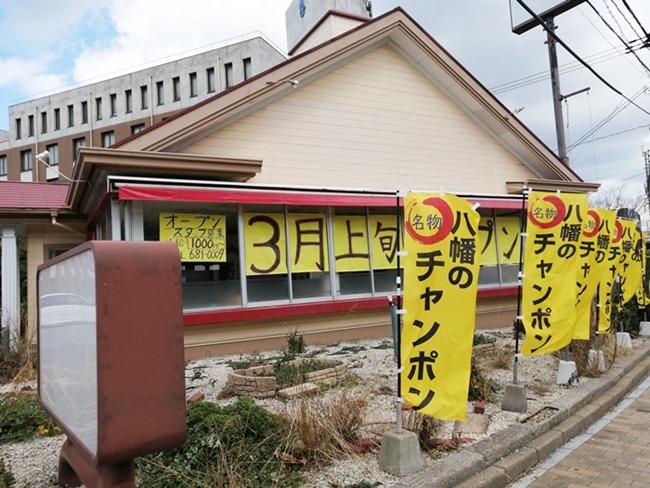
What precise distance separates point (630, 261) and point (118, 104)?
1760 inches

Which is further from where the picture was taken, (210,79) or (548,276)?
(210,79)

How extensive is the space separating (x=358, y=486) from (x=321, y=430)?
564 mm

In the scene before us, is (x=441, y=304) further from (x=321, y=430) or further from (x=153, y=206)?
(x=153, y=206)

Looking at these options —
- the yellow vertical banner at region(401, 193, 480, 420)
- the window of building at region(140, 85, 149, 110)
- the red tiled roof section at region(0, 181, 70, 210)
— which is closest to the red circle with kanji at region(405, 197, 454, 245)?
the yellow vertical banner at region(401, 193, 480, 420)

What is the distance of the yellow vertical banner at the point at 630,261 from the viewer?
8.81 meters

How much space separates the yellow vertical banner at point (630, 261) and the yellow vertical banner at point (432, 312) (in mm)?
6218

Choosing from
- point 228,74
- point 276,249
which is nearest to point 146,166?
point 276,249

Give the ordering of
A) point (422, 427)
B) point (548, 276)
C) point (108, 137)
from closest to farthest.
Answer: point (422, 427), point (548, 276), point (108, 137)

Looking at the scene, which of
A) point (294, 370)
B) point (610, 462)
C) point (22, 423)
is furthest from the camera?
point (294, 370)

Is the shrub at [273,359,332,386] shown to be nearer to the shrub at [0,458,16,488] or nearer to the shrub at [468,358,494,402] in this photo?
the shrub at [468,358,494,402]

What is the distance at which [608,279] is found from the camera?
7855 millimetres

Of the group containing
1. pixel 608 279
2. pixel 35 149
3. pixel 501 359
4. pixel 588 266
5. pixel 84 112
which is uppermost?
pixel 84 112

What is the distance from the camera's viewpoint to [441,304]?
4016 mm

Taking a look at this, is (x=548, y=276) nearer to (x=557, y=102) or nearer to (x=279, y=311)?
(x=279, y=311)
